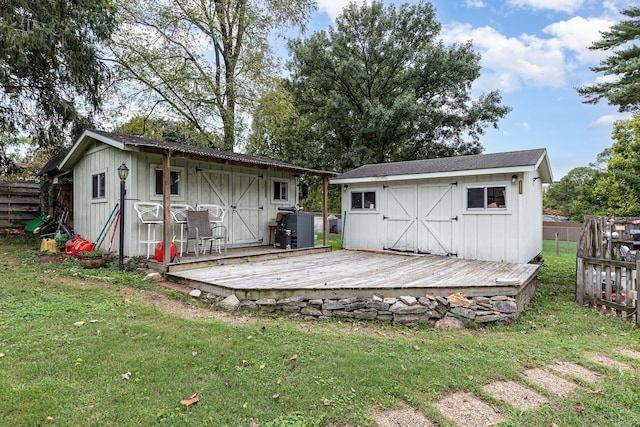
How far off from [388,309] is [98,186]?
714 cm

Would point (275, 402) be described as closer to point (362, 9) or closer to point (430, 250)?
A: point (430, 250)

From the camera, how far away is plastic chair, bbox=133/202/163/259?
6.59 m

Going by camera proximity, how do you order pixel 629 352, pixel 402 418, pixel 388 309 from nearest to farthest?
pixel 402 418 < pixel 629 352 < pixel 388 309

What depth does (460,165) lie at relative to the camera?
7836mm

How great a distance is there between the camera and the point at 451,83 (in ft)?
54.0

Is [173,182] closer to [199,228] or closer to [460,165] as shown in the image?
[199,228]

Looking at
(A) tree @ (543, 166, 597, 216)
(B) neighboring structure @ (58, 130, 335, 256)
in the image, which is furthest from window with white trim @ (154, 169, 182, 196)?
(A) tree @ (543, 166, 597, 216)

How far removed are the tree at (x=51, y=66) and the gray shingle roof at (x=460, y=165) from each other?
8.23 m

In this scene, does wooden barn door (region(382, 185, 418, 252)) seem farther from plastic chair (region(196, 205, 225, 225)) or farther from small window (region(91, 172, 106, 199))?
small window (region(91, 172, 106, 199))

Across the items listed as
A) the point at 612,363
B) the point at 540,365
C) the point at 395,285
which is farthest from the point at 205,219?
the point at 612,363

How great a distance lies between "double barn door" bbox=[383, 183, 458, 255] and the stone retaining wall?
147 inches

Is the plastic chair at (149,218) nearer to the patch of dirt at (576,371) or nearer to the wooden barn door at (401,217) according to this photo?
the wooden barn door at (401,217)

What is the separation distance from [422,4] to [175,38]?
1291 centimetres

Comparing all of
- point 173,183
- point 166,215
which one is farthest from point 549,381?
point 173,183
